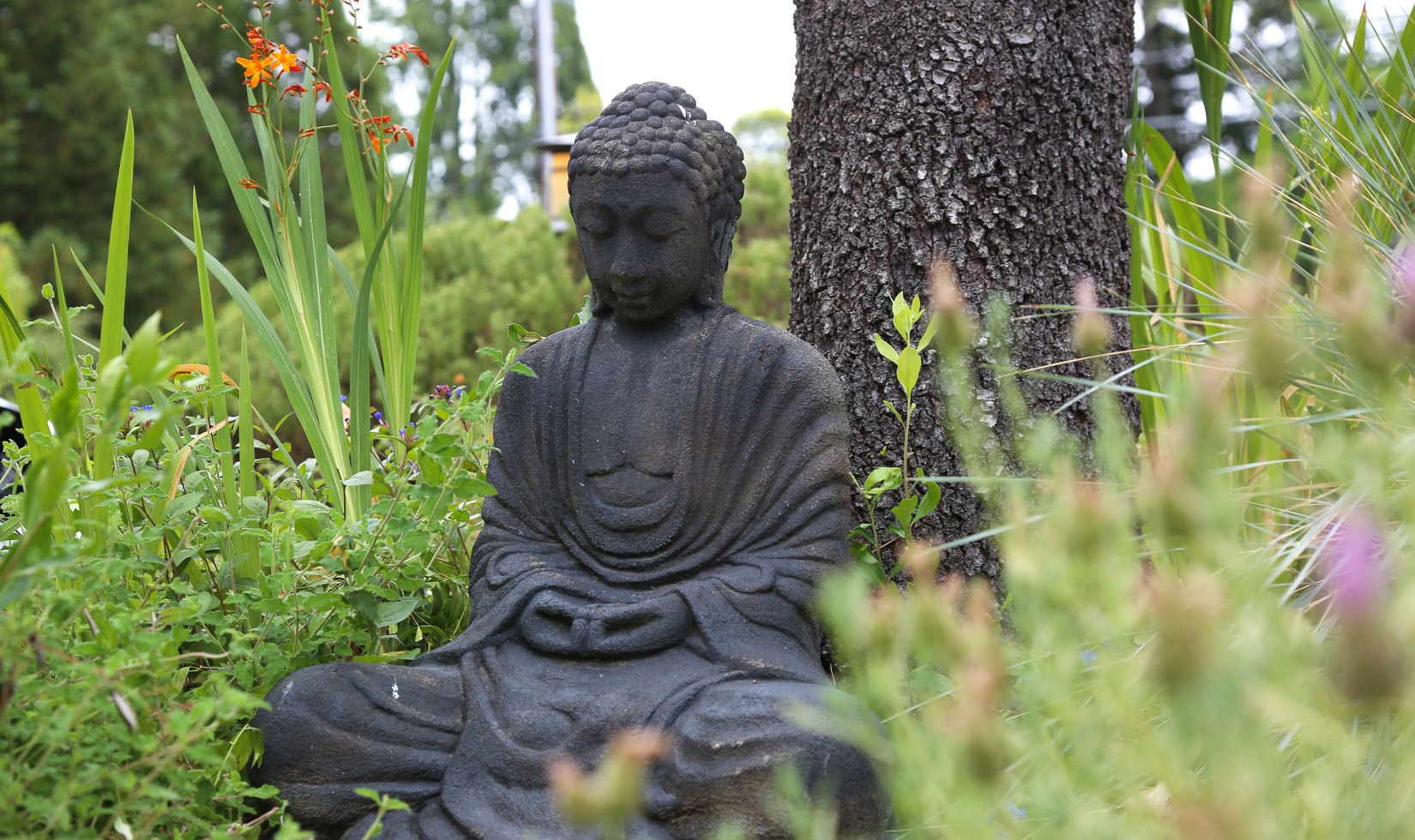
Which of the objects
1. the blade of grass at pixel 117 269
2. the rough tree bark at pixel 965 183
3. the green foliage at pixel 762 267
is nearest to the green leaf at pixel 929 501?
the rough tree bark at pixel 965 183

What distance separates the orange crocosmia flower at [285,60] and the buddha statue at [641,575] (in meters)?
0.88

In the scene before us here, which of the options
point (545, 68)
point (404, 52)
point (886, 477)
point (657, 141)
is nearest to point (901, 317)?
point (886, 477)

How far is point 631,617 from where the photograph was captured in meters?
2.41

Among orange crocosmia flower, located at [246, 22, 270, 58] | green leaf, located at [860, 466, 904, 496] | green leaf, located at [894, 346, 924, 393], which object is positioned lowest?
green leaf, located at [860, 466, 904, 496]

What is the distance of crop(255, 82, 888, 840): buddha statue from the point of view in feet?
7.09

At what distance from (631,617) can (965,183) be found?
165cm

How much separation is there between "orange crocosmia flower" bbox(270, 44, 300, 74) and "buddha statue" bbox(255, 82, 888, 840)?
2.88ft

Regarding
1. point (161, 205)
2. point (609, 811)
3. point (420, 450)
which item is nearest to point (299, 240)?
point (420, 450)

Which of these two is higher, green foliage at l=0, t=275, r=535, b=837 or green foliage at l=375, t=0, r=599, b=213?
green foliage at l=375, t=0, r=599, b=213

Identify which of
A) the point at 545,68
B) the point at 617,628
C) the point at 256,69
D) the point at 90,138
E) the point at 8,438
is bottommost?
the point at 617,628

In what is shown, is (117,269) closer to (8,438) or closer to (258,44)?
(258,44)

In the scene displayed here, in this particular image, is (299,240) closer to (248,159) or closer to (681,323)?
(681,323)

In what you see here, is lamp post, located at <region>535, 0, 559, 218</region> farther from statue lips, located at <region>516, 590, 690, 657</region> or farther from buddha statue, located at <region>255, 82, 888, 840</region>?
statue lips, located at <region>516, 590, 690, 657</region>

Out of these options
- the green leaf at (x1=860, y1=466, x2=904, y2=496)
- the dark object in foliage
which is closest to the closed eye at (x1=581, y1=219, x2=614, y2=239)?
the green leaf at (x1=860, y1=466, x2=904, y2=496)
